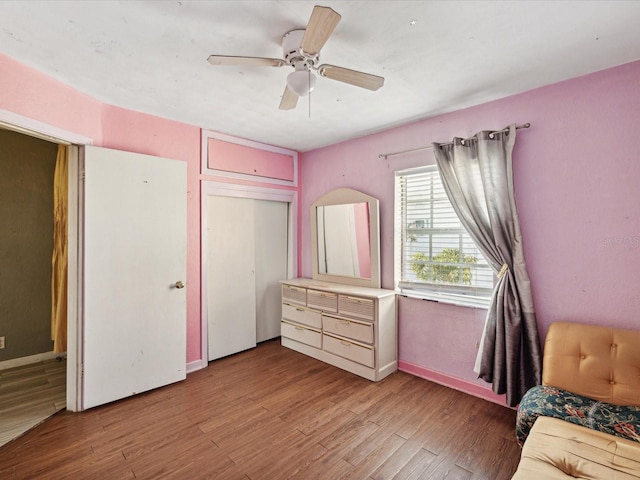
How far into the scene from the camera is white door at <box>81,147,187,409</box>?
249cm

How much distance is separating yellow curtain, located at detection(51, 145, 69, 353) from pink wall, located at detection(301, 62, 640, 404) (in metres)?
3.70

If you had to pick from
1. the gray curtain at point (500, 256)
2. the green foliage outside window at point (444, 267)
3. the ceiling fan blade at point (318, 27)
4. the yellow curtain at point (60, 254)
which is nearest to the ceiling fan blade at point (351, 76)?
the ceiling fan blade at point (318, 27)

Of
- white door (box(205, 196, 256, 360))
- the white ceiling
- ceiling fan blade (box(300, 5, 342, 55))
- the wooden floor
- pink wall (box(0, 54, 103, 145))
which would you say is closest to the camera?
ceiling fan blade (box(300, 5, 342, 55))

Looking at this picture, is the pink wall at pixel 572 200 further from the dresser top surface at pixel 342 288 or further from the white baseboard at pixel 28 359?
the white baseboard at pixel 28 359

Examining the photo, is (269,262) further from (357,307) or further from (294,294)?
(357,307)

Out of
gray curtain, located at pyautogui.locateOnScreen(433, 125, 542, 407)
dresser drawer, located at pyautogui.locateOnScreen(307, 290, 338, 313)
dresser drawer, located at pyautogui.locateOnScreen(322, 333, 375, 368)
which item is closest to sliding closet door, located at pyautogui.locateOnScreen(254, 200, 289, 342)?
dresser drawer, located at pyautogui.locateOnScreen(307, 290, 338, 313)

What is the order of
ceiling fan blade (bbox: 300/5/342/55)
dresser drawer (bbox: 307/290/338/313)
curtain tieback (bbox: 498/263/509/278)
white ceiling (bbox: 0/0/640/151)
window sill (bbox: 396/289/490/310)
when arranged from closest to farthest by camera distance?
ceiling fan blade (bbox: 300/5/342/55) < white ceiling (bbox: 0/0/640/151) < curtain tieback (bbox: 498/263/509/278) < window sill (bbox: 396/289/490/310) < dresser drawer (bbox: 307/290/338/313)

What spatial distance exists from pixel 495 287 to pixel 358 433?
155 cm

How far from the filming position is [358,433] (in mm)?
2230

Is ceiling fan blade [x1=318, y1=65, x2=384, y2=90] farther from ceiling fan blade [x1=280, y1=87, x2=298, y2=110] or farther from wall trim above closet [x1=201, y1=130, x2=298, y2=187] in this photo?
wall trim above closet [x1=201, y1=130, x2=298, y2=187]

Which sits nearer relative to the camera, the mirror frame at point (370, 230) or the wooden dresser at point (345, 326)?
the wooden dresser at point (345, 326)

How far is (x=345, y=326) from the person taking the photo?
10.6 feet

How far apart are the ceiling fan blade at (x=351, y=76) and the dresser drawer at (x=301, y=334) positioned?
2.59 meters

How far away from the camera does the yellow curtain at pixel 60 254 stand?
3.15 m
